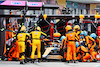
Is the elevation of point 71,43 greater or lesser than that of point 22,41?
lesser

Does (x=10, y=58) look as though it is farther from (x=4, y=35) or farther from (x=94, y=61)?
(x=94, y=61)

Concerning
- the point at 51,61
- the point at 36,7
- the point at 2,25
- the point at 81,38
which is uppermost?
the point at 36,7

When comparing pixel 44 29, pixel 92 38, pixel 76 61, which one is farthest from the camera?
pixel 44 29

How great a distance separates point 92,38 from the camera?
9070 millimetres

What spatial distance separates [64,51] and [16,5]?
328 centimetres

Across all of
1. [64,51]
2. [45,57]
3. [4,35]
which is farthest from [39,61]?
[4,35]

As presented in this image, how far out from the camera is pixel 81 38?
945 cm

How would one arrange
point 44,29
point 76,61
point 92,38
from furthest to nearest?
point 44,29
point 92,38
point 76,61

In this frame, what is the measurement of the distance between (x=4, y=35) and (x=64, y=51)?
131 inches

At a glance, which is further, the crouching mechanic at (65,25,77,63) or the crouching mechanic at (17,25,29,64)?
the crouching mechanic at (65,25,77,63)

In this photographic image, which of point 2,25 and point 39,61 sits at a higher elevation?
point 2,25

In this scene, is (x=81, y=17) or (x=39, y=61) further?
(x=81, y=17)

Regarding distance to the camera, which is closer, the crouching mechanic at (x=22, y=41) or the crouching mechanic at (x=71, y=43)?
the crouching mechanic at (x=22, y=41)

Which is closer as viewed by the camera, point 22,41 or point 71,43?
point 22,41
